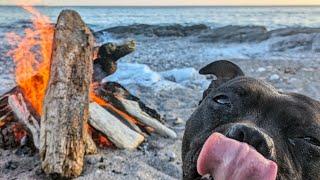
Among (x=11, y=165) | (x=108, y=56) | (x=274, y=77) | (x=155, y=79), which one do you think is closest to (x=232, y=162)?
(x=11, y=165)

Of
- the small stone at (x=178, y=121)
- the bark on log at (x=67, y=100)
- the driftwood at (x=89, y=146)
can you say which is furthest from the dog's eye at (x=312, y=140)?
the small stone at (x=178, y=121)

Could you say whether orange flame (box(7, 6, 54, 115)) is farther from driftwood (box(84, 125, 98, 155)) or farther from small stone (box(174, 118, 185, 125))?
small stone (box(174, 118, 185, 125))

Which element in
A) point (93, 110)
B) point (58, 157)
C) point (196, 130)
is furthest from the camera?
point (93, 110)

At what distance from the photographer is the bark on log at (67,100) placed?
509 centimetres

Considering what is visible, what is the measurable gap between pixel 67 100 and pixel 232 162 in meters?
2.87

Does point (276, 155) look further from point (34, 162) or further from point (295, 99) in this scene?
point (34, 162)

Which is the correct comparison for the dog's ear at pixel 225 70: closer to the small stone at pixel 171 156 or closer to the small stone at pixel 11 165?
the small stone at pixel 171 156

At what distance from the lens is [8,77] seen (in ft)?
37.6

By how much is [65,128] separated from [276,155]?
2.74 metres

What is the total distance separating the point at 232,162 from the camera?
8.73 ft

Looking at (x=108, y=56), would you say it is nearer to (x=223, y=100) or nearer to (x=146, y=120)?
(x=146, y=120)

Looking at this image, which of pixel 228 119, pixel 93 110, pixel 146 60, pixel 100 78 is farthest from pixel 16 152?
pixel 146 60

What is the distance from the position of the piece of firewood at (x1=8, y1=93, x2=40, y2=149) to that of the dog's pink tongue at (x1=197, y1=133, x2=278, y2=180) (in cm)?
340

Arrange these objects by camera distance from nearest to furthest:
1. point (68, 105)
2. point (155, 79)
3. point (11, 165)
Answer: point (68, 105) → point (11, 165) → point (155, 79)
